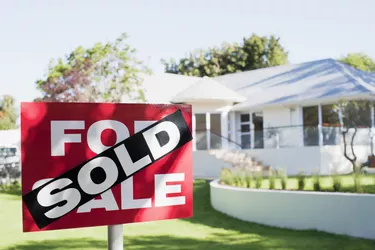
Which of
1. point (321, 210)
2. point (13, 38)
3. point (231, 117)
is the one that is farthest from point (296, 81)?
point (321, 210)

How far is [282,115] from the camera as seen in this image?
26078 millimetres

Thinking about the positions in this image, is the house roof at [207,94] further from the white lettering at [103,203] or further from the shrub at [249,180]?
the white lettering at [103,203]

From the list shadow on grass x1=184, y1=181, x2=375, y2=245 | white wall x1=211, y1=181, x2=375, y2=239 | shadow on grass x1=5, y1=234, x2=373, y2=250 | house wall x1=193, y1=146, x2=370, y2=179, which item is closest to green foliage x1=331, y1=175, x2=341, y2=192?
white wall x1=211, y1=181, x2=375, y2=239

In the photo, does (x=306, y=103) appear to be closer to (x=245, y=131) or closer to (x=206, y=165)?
(x=245, y=131)

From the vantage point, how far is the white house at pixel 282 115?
21.8 m

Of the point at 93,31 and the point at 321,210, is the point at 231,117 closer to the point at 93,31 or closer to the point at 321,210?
the point at 93,31

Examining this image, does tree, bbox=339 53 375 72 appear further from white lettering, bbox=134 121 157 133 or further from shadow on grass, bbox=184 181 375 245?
white lettering, bbox=134 121 157 133

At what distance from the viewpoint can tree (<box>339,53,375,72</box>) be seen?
2398 inches

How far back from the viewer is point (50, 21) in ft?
Answer: 70.2

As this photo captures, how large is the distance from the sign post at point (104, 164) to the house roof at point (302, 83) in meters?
20.9

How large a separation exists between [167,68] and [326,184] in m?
43.5

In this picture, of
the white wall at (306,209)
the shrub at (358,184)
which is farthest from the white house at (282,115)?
the shrub at (358,184)

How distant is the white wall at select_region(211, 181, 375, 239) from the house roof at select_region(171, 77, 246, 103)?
43.7 feet

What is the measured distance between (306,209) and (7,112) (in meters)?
53.7
